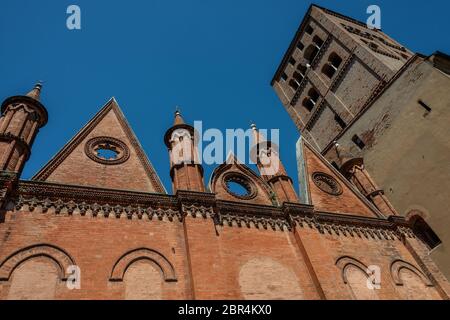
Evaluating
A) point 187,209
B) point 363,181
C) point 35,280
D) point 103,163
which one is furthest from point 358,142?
point 35,280

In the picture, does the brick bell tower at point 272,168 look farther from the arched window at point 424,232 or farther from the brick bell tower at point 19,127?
the brick bell tower at point 19,127

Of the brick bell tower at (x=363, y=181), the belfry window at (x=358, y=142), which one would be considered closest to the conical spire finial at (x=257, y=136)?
the brick bell tower at (x=363, y=181)

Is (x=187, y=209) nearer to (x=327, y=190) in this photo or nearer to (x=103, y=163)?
(x=103, y=163)

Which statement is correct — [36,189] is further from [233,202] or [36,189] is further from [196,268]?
[233,202]

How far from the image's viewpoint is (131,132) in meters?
14.8

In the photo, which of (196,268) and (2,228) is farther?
(196,268)

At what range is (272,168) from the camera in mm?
15984

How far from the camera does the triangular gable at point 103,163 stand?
39.9ft

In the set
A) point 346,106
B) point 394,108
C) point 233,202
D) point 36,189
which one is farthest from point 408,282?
point 346,106

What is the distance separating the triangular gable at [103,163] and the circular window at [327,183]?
7.73 m

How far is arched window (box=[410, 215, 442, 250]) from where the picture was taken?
50.1 ft

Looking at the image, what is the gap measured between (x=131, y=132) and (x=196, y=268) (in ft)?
22.7

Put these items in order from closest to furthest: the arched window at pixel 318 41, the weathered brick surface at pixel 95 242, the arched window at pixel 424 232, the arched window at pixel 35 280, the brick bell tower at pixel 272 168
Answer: the arched window at pixel 35 280 < the weathered brick surface at pixel 95 242 < the brick bell tower at pixel 272 168 < the arched window at pixel 424 232 < the arched window at pixel 318 41

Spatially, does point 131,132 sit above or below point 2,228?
above
